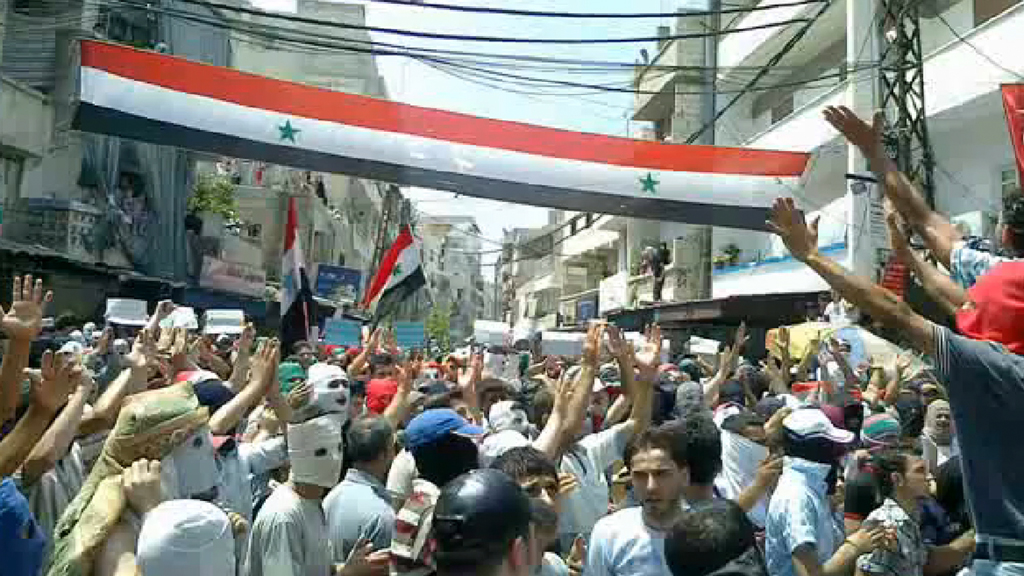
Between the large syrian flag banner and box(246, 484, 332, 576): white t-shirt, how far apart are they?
970 cm

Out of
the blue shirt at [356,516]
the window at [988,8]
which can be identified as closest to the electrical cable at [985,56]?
the window at [988,8]

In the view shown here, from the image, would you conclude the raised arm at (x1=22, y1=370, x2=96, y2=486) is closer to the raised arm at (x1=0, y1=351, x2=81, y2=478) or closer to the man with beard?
the raised arm at (x1=0, y1=351, x2=81, y2=478)

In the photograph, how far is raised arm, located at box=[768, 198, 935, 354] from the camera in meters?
2.26

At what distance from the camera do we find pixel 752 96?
27.1 m

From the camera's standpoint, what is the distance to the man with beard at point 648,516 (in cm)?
320

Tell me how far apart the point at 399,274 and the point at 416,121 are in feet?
7.82

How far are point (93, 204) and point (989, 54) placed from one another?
16.9 metres

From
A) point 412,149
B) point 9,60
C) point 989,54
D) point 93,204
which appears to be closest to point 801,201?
point 989,54

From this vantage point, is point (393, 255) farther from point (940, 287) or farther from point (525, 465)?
point (940, 287)

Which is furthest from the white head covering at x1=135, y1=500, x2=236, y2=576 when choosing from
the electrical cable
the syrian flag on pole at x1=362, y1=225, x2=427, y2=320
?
the electrical cable

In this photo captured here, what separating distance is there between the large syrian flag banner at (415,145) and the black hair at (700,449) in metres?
9.73

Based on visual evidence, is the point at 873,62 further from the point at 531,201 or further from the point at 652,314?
the point at 652,314

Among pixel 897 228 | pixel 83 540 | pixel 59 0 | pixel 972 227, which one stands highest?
pixel 59 0

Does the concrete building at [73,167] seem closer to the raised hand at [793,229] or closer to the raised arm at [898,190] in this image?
the raised arm at [898,190]
